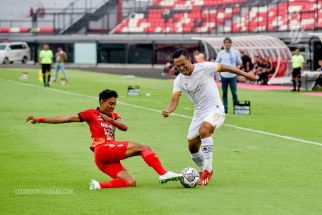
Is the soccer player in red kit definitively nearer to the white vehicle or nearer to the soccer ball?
the soccer ball

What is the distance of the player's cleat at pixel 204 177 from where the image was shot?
12.6m

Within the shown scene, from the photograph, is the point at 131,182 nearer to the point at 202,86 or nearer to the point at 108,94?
the point at 108,94

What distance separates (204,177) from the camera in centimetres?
1266

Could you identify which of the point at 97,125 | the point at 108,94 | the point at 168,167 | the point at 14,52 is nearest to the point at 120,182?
the point at 97,125

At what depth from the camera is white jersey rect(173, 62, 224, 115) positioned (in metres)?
13.2

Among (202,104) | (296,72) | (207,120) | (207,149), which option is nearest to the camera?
(207,149)

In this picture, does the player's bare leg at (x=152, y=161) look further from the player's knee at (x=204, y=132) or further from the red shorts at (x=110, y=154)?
the player's knee at (x=204, y=132)

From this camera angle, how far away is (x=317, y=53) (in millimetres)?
50844

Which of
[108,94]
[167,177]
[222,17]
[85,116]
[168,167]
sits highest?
[222,17]

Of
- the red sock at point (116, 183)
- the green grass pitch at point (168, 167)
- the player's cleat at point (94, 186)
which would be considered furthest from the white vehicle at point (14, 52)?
the player's cleat at point (94, 186)

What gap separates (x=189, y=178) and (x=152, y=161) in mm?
550

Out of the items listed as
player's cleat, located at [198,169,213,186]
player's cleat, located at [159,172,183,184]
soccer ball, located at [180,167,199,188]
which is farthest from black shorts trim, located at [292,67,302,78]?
player's cleat, located at [159,172,183,184]

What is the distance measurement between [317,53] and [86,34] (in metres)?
34.0

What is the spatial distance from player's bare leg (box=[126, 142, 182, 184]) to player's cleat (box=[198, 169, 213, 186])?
58 cm
